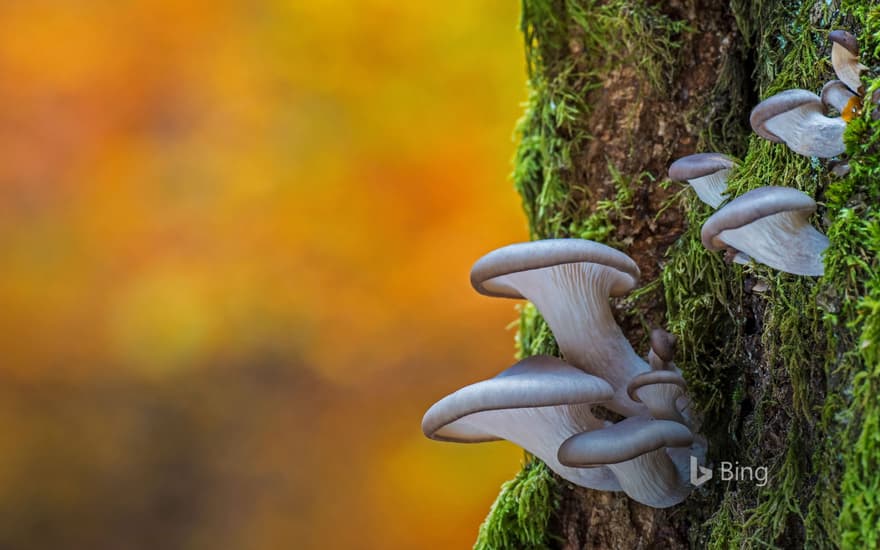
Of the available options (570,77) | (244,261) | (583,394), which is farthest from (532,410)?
(244,261)

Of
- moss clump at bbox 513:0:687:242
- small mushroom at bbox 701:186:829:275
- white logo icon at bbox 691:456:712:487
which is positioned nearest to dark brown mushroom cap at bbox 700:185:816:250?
small mushroom at bbox 701:186:829:275

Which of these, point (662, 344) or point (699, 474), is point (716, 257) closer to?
point (662, 344)

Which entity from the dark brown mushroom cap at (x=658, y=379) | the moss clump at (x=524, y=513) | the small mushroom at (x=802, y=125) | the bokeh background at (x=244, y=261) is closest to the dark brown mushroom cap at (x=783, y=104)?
the small mushroom at (x=802, y=125)

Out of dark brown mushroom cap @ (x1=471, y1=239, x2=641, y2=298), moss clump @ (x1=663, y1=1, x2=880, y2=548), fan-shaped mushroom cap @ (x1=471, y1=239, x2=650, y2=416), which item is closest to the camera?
moss clump @ (x1=663, y1=1, x2=880, y2=548)

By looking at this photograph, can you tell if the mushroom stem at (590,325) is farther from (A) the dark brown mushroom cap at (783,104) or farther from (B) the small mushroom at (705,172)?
(A) the dark brown mushroom cap at (783,104)

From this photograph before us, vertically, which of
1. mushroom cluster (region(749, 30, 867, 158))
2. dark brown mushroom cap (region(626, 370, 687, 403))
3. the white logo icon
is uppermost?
mushroom cluster (region(749, 30, 867, 158))

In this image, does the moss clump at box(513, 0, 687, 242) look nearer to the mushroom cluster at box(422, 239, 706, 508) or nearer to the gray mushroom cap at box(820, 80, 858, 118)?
the mushroom cluster at box(422, 239, 706, 508)
